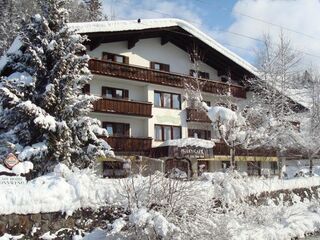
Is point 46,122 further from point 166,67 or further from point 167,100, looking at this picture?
point 166,67

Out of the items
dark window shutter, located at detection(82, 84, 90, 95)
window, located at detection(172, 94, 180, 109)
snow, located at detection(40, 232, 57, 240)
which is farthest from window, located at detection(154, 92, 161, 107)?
snow, located at detection(40, 232, 57, 240)

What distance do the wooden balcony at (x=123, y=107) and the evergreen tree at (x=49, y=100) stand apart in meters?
6.50

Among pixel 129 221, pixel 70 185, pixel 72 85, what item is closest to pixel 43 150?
pixel 72 85

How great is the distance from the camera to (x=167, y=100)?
32.1 meters

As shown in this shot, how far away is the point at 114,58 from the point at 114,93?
7.94 ft

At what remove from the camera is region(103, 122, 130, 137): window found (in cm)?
2833

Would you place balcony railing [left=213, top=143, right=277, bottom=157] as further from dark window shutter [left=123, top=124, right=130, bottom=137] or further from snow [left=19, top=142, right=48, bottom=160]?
snow [left=19, top=142, right=48, bottom=160]

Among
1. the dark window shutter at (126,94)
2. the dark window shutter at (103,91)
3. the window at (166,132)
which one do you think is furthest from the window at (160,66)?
the dark window shutter at (103,91)

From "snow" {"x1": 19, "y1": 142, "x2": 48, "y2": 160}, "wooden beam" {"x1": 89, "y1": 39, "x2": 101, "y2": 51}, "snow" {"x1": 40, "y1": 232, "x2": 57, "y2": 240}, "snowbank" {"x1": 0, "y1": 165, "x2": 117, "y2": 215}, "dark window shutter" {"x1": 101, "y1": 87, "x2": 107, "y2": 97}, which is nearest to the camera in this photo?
Result: "snowbank" {"x1": 0, "y1": 165, "x2": 117, "y2": 215}

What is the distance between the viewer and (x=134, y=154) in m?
27.8

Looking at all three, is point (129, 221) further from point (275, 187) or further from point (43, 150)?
point (275, 187)

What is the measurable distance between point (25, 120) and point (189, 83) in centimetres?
1554

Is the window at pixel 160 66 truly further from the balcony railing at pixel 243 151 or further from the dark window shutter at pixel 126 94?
the balcony railing at pixel 243 151

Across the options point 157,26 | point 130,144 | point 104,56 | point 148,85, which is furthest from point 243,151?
point 104,56
